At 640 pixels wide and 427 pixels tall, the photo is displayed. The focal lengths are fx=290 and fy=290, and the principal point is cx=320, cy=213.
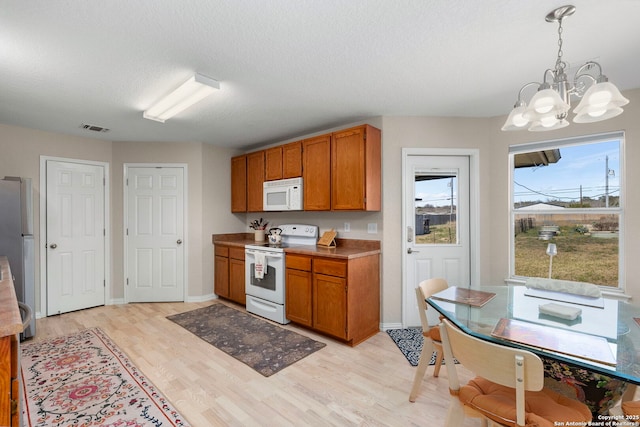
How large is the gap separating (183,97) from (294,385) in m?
2.62

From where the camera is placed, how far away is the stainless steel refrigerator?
2.98m

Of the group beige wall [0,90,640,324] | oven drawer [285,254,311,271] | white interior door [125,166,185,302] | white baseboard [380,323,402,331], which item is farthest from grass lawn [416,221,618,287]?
white interior door [125,166,185,302]

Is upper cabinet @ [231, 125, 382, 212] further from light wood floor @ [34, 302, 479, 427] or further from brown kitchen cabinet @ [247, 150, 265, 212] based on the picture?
light wood floor @ [34, 302, 479, 427]

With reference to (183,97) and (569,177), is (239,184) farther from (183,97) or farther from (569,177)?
(569,177)

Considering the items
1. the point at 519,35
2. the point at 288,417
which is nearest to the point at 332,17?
the point at 519,35

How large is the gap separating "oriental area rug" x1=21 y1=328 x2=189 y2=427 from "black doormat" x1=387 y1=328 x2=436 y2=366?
6.18ft

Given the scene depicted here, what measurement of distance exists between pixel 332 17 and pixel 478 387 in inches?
83.7

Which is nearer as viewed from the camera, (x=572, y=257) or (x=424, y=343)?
(x=424, y=343)

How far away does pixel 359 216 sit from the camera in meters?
3.52

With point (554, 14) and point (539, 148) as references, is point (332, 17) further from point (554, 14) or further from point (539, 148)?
point (539, 148)

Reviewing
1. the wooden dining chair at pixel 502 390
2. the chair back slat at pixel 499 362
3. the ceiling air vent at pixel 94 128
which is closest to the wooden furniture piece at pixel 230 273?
the ceiling air vent at pixel 94 128

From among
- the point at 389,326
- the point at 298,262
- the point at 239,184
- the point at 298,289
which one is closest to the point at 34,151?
the point at 239,184

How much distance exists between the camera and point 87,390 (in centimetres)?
218

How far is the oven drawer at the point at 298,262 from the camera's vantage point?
3227 millimetres
